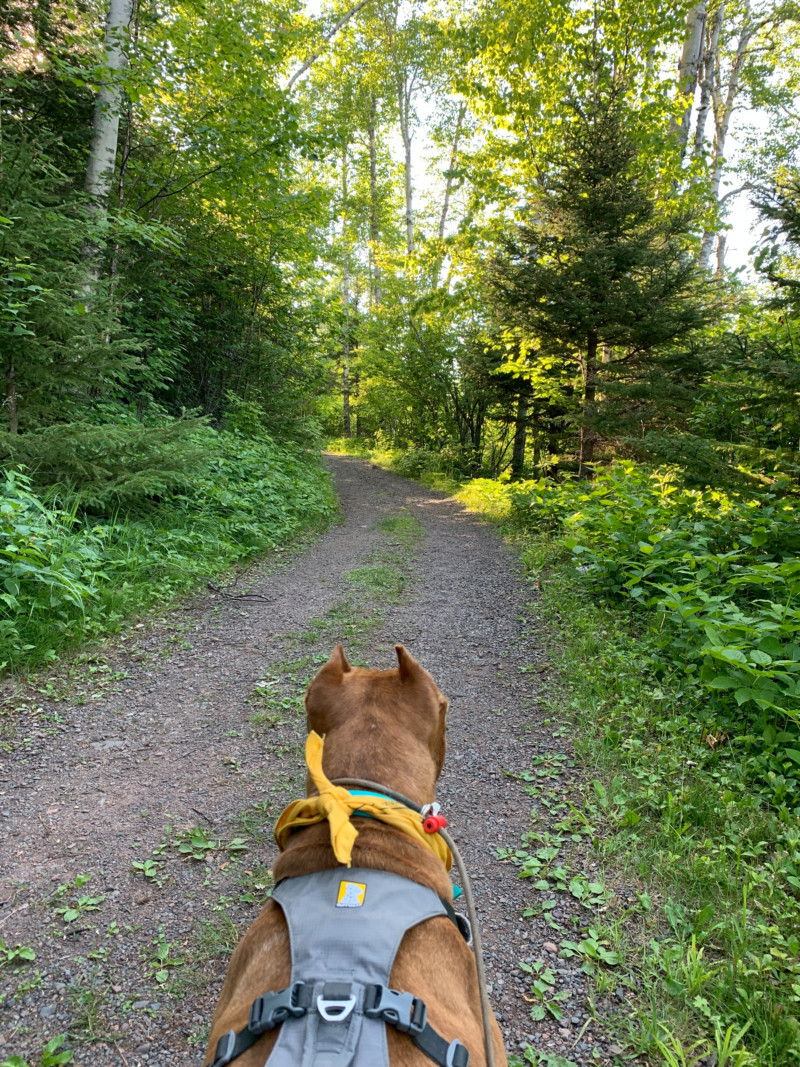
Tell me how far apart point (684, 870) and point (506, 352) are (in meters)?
10.9

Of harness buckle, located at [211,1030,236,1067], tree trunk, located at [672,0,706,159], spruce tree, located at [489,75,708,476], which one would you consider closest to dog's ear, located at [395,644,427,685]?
harness buckle, located at [211,1030,236,1067]

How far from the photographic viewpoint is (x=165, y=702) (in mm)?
3895

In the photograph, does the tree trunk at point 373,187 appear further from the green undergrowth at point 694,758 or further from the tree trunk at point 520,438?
the green undergrowth at point 694,758

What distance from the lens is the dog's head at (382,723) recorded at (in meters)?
1.68

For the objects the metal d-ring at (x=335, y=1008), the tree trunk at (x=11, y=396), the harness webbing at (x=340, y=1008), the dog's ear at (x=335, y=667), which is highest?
the tree trunk at (x=11, y=396)

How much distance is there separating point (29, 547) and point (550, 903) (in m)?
4.18

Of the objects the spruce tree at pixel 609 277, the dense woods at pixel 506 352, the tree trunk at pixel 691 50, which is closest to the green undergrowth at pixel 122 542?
the dense woods at pixel 506 352

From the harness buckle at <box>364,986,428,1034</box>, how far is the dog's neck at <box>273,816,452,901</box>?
0.32m

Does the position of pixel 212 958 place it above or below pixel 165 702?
below

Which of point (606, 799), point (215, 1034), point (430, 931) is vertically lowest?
point (606, 799)

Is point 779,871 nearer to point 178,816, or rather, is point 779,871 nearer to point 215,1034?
point 215,1034

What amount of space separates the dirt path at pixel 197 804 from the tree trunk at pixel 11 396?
2313 mm

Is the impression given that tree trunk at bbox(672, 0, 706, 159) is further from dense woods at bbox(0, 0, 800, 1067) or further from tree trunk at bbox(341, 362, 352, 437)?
tree trunk at bbox(341, 362, 352, 437)

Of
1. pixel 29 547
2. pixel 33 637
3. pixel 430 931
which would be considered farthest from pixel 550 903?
pixel 29 547
